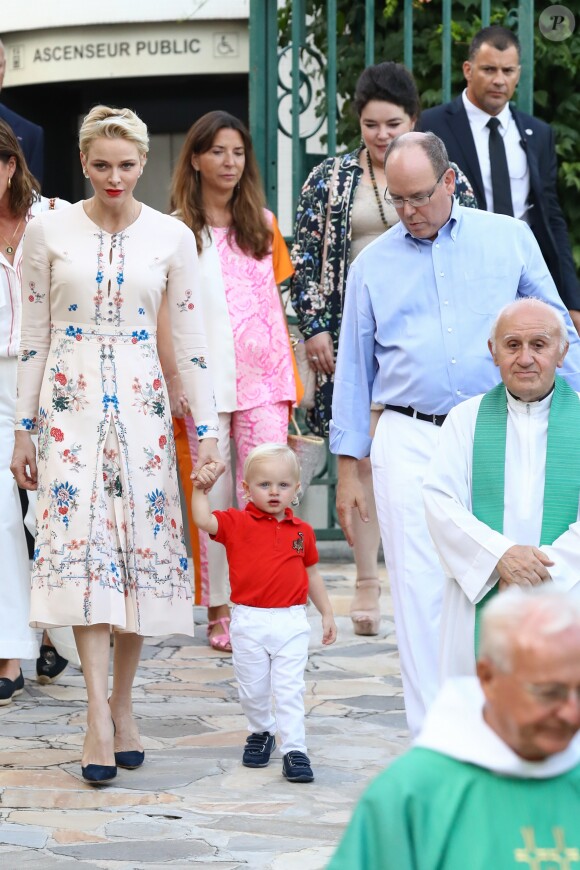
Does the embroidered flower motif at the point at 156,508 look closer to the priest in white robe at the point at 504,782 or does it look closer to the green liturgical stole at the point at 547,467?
the green liturgical stole at the point at 547,467

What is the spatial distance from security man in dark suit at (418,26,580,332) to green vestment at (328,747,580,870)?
5.04 meters

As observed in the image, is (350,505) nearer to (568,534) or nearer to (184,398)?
(184,398)

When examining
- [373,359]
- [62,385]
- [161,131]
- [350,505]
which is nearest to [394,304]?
[373,359]

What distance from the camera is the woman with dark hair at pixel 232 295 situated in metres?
7.01

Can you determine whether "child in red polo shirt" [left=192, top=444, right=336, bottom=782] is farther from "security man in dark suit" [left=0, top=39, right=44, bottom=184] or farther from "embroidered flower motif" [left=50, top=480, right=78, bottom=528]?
"security man in dark suit" [left=0, top=39, right=44, bottom=184]

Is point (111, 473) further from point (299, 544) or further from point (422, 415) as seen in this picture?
point (422, 415)

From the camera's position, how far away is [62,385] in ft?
17.3

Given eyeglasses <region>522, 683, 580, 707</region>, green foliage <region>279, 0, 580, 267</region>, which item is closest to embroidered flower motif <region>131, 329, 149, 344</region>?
eyeglasses <region>522, 683, 580, 707</region>

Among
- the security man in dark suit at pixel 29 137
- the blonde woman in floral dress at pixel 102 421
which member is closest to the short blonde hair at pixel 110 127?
the blonde woman in floral dress at pixel 102 421

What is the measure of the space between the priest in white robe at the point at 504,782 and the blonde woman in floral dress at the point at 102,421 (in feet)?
9.03

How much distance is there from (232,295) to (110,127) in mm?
1907

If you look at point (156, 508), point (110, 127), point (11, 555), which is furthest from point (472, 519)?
point (11, 555)

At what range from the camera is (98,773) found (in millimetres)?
5117

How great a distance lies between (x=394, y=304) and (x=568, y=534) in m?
1.11
